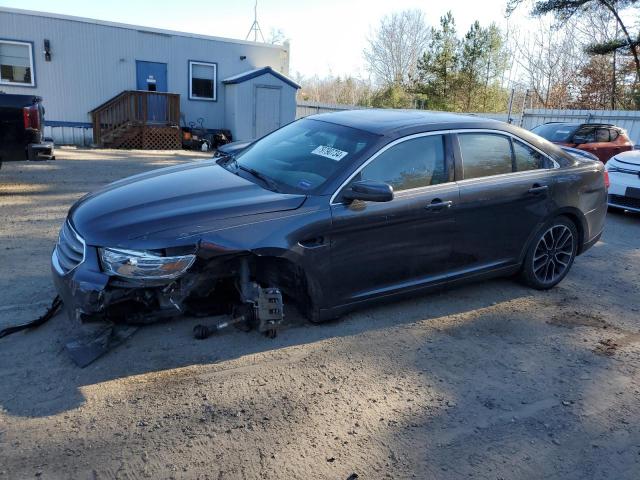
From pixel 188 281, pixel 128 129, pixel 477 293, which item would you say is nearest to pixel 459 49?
pixel 128 129

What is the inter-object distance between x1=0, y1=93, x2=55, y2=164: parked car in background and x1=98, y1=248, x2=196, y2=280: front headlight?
207 inches

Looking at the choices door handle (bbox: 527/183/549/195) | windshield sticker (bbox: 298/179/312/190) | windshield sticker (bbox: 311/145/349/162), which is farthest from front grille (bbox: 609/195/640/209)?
windshield sticker (bbox: 298/179/312/190)

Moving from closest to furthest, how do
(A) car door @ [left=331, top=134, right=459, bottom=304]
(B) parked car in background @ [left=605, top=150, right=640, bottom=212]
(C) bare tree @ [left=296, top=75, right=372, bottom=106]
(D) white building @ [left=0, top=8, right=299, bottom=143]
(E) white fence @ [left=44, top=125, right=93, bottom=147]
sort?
(A) car door @ [left=331, top=134, right=459, bottom=304]
(B) parked car in background @ [left=605, top=150, right=640, bottom=212]
(D) white building @ [left=0, top=8, right=299, bottom=143]
(E) white fence @ [left=44, top=125, right=93, bottom=147]
(C) bare tree @ [left=296, top=75, right=372, bottom=106]

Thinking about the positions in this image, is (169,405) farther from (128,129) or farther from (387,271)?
(128,129)

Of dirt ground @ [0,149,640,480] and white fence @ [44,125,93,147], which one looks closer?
dirt ground @ [0,149,640,480]

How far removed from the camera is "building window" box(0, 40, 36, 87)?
53.5ft

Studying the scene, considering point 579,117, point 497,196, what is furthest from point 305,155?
point 579,117

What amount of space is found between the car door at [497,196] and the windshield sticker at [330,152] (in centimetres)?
A: 107

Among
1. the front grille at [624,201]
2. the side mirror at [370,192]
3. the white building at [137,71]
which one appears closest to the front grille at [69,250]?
the side mirror at [370,192]

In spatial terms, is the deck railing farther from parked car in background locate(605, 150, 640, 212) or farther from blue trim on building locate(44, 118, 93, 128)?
parked car in background locate(605, 150, 640, 212)

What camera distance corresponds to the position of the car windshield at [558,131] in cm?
1231

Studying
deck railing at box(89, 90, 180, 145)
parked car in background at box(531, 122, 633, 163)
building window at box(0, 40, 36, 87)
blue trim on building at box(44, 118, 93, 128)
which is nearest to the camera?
parked car in background at box(531, 122, 633, 163)

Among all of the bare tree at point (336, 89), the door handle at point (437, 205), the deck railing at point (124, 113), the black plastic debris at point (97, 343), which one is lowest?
the black plastic debris at point (97, 343)

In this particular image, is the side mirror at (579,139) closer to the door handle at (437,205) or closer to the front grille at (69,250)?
the door handle at (437,205)
